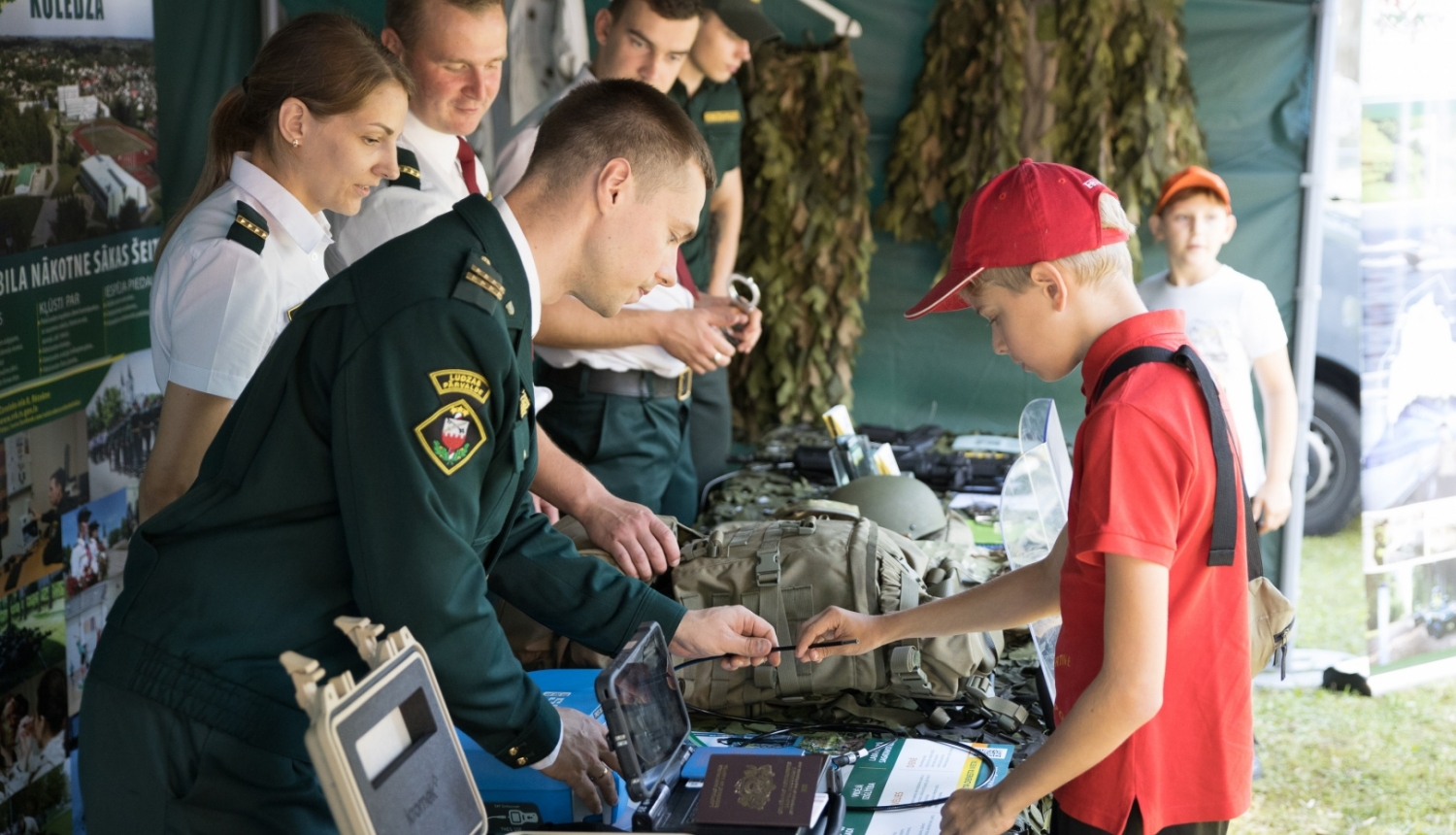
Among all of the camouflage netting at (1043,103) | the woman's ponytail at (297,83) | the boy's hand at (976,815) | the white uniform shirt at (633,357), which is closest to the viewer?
the boy's hand at (976,815)

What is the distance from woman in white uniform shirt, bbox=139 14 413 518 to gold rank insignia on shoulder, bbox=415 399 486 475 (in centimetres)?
82

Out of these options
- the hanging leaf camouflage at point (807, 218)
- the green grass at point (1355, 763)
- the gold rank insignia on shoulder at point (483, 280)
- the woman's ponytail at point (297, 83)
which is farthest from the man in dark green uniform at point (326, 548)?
the hanging leaf camouflage at point (807, 218)

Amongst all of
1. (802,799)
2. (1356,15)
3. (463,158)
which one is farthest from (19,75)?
(1356,15)

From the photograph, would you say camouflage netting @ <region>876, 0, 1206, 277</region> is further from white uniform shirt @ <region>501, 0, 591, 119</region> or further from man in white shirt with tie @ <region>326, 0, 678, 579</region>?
man in white shirt with tie @ <region>326, 0, 678, 579</region>

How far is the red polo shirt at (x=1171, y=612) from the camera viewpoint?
140 cm

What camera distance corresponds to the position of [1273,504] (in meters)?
3.85

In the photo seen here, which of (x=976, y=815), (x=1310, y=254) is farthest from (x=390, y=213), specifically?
(x=1310, y=254)

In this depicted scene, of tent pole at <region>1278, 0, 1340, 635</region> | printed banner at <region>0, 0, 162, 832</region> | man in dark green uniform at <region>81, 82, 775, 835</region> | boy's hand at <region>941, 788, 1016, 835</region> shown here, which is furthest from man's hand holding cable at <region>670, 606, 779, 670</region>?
tent pole at <region>1278, 0, 1340, 635</region>

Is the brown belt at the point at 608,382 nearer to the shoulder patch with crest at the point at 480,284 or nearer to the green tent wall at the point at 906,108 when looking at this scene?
the shoulder patch with crest at the point at 480,284

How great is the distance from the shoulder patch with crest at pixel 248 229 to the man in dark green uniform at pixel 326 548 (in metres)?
0.71

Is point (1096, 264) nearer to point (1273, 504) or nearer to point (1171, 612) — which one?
point (1171, 612)

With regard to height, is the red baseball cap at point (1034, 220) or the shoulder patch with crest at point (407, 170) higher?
the shoulder patch with crest at point (407, 170)

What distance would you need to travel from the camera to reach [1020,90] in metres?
4.69

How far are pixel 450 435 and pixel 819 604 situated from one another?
2.95ft
